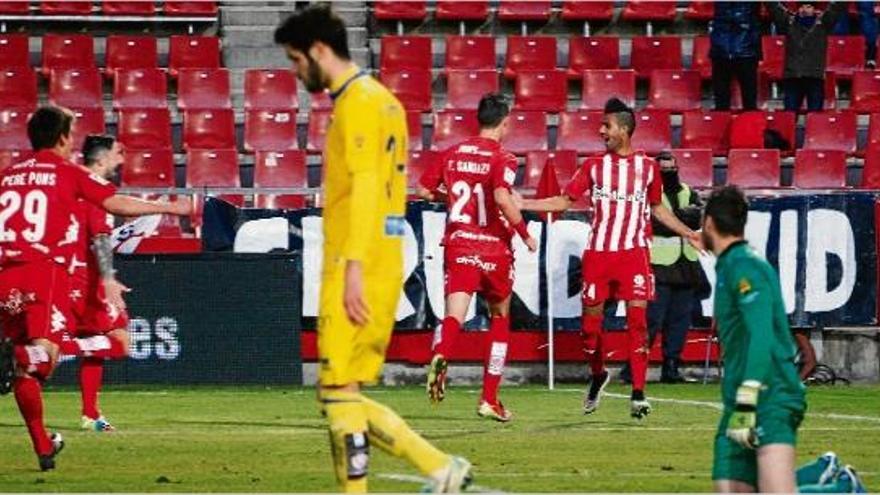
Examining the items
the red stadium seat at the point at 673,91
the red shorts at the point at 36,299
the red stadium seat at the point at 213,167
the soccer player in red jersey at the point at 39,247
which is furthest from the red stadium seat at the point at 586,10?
the red shorts at the point at 36,299

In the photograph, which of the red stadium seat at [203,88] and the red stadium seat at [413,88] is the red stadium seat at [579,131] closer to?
the red stadium seat at [413,88]

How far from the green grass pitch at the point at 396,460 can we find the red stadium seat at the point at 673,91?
25.6 ft

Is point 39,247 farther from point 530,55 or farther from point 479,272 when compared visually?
point 530,55

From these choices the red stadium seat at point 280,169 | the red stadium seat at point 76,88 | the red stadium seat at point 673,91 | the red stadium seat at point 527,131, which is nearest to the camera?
the red stadium seat at point 280,169

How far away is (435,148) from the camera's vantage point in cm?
2617

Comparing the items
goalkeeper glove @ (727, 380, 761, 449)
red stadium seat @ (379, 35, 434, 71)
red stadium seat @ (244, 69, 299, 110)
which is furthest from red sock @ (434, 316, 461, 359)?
red stadium seat @ (379, 35, 434, 71)

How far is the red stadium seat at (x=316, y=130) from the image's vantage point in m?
26.5

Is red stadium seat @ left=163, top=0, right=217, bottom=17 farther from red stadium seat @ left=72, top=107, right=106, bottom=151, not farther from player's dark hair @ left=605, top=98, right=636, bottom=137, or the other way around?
player's dark hair @ left=605, top=98, right=636, bottom=137

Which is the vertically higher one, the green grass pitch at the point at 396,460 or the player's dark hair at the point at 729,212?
the player's dark hair at the point at 729,212

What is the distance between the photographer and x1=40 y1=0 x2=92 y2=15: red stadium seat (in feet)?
95.1

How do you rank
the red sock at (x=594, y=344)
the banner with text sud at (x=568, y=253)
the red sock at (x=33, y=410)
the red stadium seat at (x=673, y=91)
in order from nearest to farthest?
the red sock at (x=33, y=410)
the red sock at (x=594, y=344)
the banner with text sud at (x=568, y=253)
the red stadium seat at (x=673, y=91)

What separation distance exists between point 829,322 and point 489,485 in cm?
1167

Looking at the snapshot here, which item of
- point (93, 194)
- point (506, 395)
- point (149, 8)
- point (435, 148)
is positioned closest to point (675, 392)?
point (506, 395)

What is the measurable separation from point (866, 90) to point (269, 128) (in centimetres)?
786
